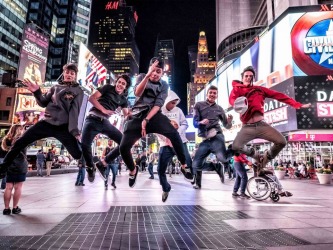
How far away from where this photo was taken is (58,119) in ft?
13.3

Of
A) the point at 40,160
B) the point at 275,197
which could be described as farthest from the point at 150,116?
the point at 40,160

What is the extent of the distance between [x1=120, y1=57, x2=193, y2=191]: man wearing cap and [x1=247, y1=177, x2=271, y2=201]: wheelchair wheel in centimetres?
306

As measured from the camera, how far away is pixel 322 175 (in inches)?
515

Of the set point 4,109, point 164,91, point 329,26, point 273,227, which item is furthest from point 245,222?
point 4,109

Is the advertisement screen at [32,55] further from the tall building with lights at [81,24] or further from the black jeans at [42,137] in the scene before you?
the tall building with lights at [81,24]

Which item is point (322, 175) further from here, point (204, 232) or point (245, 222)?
point (204, 232)

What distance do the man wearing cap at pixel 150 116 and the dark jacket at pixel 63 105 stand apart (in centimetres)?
84

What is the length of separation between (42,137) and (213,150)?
141 inches

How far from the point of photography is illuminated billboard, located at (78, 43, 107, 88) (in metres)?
27.5

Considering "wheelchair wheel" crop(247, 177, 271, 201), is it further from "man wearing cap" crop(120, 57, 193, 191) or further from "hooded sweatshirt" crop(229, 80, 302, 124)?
"man wearing cap" crop(120, 57, 193, 191)

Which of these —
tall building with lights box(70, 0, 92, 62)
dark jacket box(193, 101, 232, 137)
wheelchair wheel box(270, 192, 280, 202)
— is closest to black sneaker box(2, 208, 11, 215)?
dark jacket box(193, 101, 232, 137)

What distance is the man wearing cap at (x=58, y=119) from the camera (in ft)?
13.1

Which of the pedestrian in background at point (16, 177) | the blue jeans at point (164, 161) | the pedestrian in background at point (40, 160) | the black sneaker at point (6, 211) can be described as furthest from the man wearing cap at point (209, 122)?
the pedestrian in background at point (40, 160)

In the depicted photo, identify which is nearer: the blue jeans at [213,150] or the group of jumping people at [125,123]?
the group of jumping people at [125,123]
